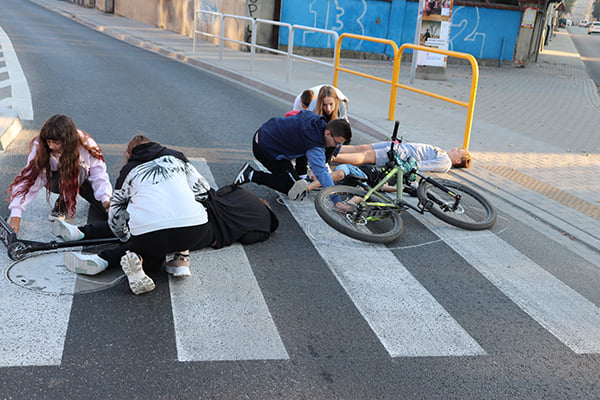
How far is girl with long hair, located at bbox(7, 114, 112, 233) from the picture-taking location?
470 centimetres

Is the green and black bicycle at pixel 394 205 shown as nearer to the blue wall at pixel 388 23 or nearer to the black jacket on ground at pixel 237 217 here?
the black jacket on ground at pixel 237 217

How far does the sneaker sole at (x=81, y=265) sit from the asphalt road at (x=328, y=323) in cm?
14

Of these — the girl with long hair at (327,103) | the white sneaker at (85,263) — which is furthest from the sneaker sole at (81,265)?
the girl with long hair at (327,103)

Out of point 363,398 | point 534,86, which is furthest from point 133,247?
point 534,86

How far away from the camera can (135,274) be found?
4.06 metres

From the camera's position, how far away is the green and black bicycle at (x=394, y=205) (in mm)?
5562

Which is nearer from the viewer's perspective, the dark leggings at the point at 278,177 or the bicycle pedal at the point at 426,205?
the bicycle pedal at the point at 426,205

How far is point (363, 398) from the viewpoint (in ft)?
10.7

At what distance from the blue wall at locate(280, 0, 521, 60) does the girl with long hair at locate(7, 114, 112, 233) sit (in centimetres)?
1732

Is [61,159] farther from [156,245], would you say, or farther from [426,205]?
[426,205]

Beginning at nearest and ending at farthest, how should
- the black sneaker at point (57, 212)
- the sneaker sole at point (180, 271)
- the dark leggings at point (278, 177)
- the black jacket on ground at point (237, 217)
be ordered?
the sneaker sole at point (180, 271), the black jacket on ground at point (237, 217), the black sneaker at point (57, 212), the dark leggings at point (278, 177)

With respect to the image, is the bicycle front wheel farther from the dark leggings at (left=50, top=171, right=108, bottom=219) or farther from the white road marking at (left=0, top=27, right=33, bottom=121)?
the white road marking at (left=0, top=27, right=33, bottom=121)

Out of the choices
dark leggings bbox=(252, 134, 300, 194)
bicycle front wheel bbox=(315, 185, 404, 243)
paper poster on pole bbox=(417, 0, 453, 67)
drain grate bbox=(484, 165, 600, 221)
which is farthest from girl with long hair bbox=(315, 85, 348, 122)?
paper poster on pole bbox=(417, 0, 453, 67)

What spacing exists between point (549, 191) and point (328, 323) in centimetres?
473
